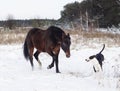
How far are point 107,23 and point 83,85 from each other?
2673cm

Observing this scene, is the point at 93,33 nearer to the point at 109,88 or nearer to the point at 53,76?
the point at 53,76

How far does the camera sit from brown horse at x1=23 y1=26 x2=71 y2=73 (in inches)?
407

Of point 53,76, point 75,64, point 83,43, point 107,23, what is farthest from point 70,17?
point 53,76

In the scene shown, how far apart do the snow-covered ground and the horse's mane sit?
0.87 m

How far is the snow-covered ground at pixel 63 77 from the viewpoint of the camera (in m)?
7.73

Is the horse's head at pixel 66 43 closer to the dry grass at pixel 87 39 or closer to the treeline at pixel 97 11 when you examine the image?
the dry grass at pixel 87 39

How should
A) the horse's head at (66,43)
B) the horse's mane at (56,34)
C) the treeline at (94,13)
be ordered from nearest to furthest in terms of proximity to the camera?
the horse's head at (66,43) < the horse's mane at (56,34) < the treeline at (94,13)

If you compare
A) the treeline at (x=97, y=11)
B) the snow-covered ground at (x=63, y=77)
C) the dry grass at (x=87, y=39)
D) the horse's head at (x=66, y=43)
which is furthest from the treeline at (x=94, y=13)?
the horse's head at (x=66, y=43)

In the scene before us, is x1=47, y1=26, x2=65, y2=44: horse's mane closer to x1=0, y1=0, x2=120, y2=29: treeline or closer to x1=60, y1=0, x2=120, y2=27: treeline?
x1=0, y1=0, x2=120, y2=29: treeline

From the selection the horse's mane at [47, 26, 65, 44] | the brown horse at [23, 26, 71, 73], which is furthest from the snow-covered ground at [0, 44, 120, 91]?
the horse's mane at [47, 26, 65, 44]

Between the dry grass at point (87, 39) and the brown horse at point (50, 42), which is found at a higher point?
the brown horse at point (50, 42)

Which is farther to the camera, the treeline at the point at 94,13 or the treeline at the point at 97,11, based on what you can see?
the treeline at the point at 97,11

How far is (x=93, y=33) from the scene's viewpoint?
64.7 feet

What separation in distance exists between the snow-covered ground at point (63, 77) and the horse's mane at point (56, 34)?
0.87 metres
